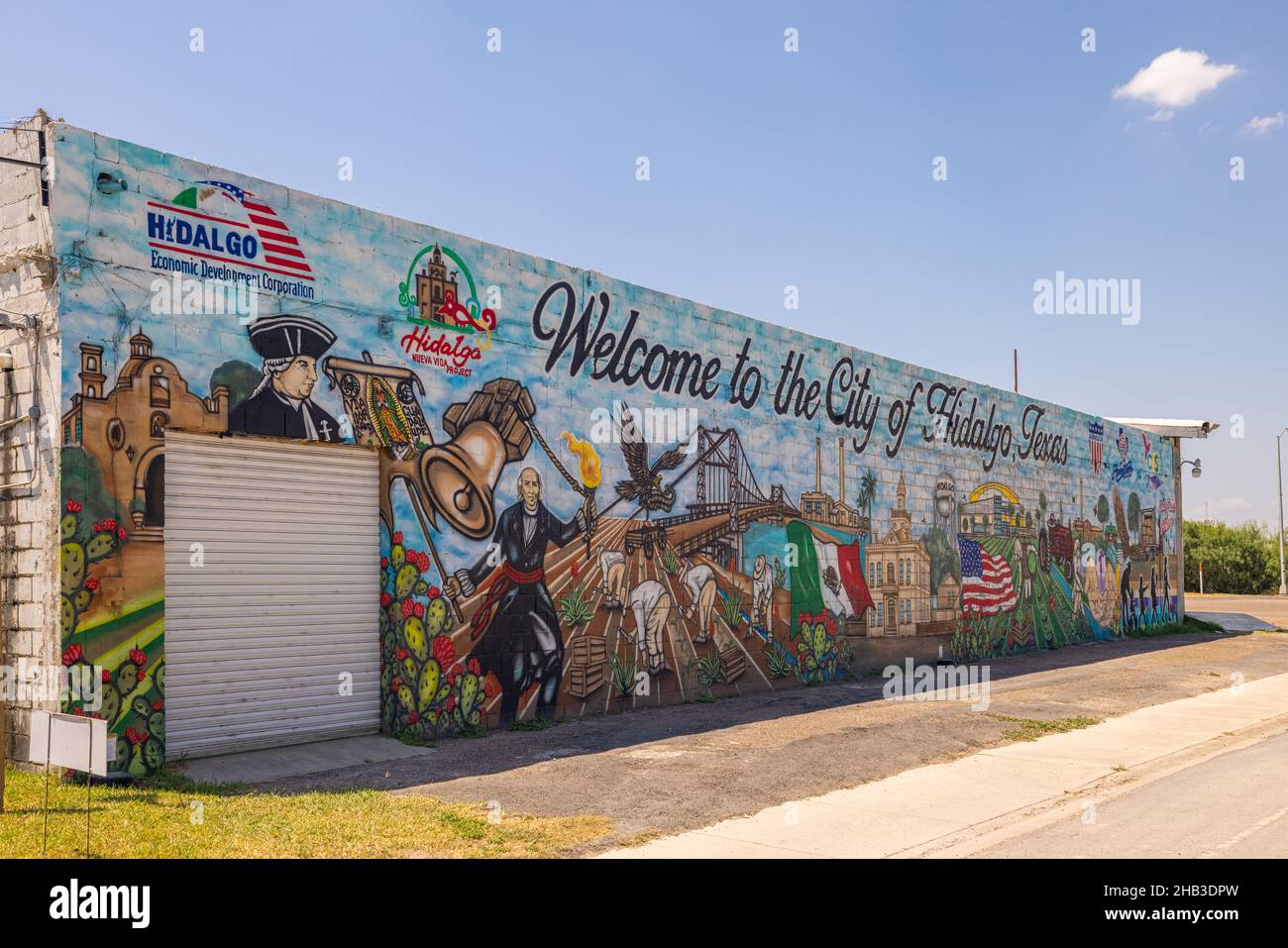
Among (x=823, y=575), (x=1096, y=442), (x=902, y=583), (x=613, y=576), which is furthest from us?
(x=1096, y=442)

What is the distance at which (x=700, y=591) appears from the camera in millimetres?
17078

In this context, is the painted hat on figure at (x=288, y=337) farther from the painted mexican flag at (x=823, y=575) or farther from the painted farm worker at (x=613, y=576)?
the painted mexican flag at (x=823, y=575)

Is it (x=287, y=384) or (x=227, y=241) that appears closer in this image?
(x=227, y=241)

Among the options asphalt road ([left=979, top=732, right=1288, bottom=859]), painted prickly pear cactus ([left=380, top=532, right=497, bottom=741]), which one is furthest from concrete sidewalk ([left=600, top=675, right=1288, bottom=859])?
painted prickly pear cactus ([left=380, top=532, right=497, bottom=741])

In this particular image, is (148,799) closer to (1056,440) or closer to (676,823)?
(676,823)

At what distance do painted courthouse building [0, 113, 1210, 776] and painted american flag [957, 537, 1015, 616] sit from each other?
3.95 metres

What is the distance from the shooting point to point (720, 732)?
13664mm

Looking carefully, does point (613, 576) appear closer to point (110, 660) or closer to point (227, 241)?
point (227, 241)

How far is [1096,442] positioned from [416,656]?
24918 millimetres

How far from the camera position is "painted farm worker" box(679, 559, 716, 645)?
55.2 feet

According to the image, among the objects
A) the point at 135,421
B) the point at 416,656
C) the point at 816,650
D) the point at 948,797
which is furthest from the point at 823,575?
the point at 135,421

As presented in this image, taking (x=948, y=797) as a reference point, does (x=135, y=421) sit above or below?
above
